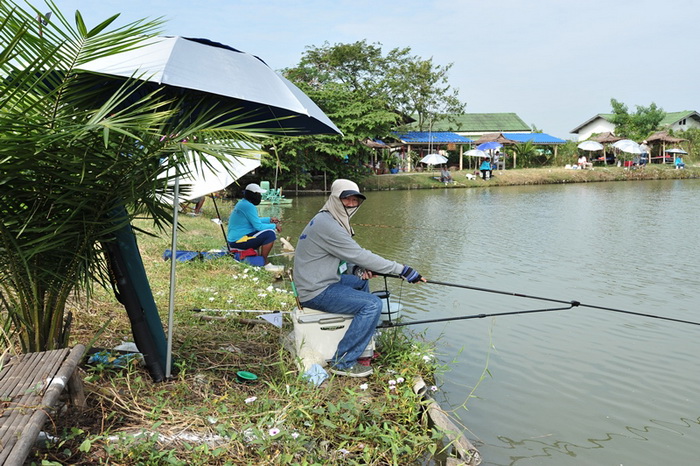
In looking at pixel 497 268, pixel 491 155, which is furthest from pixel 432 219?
pixel 491 155

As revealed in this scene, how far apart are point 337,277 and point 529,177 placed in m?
34.2

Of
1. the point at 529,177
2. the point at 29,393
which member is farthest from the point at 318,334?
the point at 529,177

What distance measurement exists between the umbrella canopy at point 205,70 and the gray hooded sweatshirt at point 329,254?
0.65 meters

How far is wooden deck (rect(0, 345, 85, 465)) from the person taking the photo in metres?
2.37

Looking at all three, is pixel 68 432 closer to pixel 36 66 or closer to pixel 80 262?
pixel 80 262

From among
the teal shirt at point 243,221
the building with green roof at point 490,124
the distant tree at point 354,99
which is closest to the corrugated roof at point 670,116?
the building with green roof at point 490,124

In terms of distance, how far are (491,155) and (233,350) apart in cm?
3904

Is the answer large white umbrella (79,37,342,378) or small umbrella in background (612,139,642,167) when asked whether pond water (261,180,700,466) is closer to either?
large white umbrella (79,37,342,378)

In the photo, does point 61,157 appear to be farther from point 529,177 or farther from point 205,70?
point 529,177

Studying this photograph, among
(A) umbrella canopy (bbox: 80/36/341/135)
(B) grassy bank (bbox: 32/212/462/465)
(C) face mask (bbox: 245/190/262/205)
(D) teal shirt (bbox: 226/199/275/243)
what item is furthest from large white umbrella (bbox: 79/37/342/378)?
(D) teal shirt (bbox: 226/199/275/243)

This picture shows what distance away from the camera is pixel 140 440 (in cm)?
298

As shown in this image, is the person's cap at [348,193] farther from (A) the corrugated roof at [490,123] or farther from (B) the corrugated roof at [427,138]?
(A) the corrugated roof at [490,123]

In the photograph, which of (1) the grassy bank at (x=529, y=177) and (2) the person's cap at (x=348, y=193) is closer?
(2) the person's cap at (x=348, y=193)

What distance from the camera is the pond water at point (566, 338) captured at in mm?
4383
